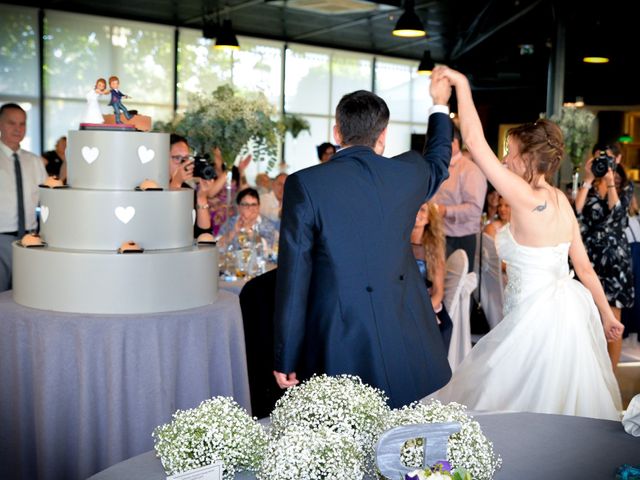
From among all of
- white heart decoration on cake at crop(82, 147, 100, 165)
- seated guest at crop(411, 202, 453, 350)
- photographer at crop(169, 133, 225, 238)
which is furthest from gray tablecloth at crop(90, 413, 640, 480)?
photographer at crop(169, 133, 225, 238)

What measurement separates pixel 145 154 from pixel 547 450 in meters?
2.11

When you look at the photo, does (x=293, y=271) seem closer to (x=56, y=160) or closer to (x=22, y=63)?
(x=56, y=160)

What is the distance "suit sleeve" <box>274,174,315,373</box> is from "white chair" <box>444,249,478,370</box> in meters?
2.47

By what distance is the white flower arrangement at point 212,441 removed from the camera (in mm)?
1413

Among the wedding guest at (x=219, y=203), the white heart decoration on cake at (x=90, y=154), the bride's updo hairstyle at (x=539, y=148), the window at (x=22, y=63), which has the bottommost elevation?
the wedding guest at (x=219, y=203)

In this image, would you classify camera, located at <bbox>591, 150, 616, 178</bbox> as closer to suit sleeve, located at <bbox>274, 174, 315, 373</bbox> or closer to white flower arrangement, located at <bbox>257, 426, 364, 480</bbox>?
suit sleeve, located at <bbox>274, 174, 315, 373</bbox>

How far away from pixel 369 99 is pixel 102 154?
118 centimetres

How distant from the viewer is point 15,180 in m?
5.39

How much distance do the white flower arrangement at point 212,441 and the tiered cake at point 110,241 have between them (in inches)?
65.9

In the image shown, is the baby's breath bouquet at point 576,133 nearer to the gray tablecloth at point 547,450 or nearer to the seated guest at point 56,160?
the seated guest at point 56,160

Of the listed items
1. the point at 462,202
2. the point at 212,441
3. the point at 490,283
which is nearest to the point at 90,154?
the point at 212,441

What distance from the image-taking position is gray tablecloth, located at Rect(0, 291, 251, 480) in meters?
2.98

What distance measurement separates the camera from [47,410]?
118 inches

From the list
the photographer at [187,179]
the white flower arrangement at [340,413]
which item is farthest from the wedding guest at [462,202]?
the white flower arrangement at [340,413]
